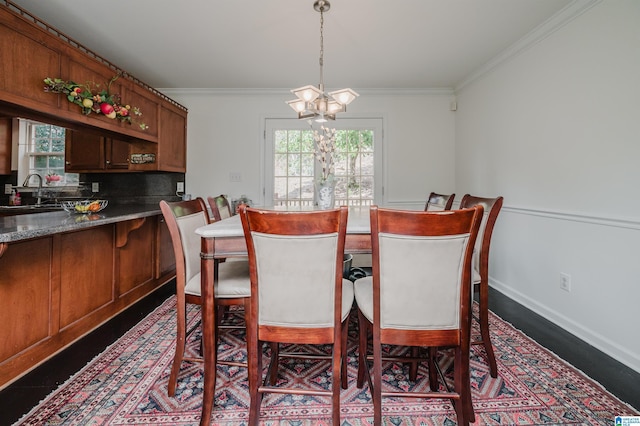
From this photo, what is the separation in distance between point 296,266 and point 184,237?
753 millimetres

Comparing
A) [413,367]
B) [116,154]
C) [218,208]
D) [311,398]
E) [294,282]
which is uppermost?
[116,154]

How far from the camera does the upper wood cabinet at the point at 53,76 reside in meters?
1.79

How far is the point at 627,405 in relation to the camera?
1.41 meters

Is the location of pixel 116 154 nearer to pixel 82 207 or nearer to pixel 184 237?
pixel 82 207

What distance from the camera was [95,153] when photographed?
11.4 feet

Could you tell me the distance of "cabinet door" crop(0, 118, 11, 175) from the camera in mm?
3381

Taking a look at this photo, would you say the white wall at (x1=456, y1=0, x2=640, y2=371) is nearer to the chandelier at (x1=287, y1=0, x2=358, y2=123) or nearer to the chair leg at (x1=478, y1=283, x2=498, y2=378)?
the chair leg at (x1=478, y1=283, x2=498, y2=378)

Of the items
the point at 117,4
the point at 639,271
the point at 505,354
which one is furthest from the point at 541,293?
the point at 117,4

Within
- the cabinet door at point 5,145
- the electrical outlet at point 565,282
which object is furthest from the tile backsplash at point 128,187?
the electrical outlet at point 565,282

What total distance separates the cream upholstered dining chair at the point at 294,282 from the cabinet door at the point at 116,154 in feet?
10.5

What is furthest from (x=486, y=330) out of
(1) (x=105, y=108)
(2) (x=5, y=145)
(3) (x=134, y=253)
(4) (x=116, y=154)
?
(2) (x=5, y=145)

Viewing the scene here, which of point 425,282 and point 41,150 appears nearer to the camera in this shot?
point 425,282

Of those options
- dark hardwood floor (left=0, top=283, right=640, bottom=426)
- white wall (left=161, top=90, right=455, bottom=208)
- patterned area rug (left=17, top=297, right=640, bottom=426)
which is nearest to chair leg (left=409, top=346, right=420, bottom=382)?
patterned area rug (left=17, top=297, right=640, bottom=426)

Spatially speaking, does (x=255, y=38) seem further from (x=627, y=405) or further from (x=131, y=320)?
(x=627, y=405)
